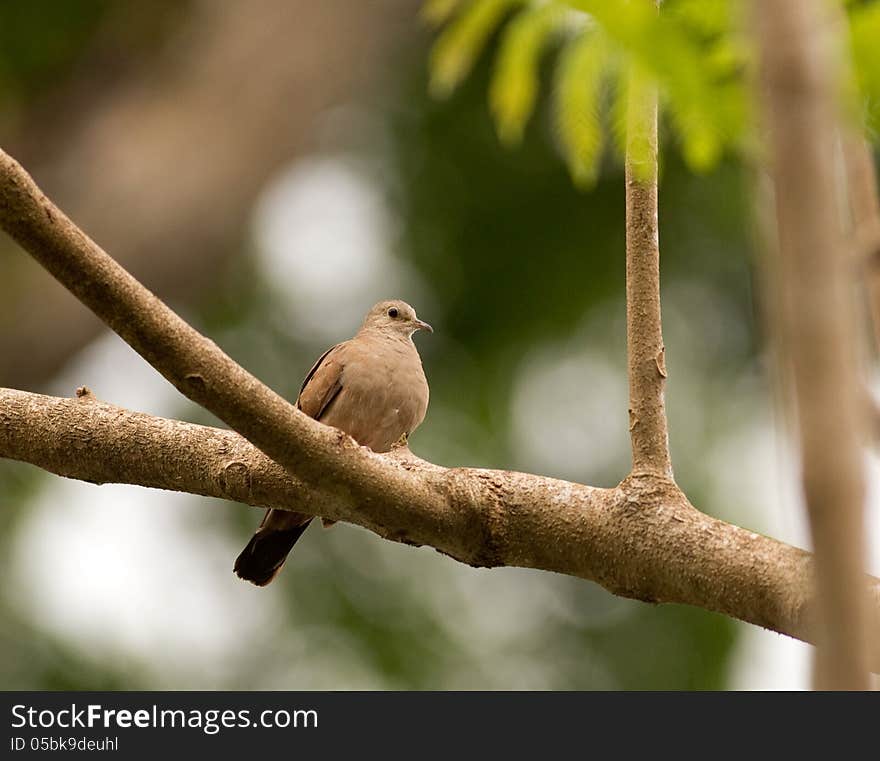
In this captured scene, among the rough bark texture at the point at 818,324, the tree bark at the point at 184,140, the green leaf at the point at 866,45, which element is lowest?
the rough bark texture at the point at 818,324

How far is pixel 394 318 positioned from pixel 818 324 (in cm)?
507

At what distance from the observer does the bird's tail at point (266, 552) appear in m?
4.68

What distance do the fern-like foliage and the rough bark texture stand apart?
58 centimetres

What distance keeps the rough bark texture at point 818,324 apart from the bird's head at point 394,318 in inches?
192

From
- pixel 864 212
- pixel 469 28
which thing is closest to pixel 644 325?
pixel 864 212

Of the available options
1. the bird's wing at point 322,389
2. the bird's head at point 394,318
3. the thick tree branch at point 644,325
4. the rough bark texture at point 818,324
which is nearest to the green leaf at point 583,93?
the thick tree branch at point 644,325

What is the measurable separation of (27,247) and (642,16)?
4.75 feet

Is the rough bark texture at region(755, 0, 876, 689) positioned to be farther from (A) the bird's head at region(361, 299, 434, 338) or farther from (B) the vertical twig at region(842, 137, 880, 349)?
(A) the bird's head at region(361, 299, 434, 338)

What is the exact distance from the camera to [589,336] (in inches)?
436

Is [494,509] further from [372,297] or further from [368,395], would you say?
Answer: [372,297]

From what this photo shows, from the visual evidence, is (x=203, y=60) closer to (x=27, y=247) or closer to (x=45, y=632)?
(x=45, y=632)

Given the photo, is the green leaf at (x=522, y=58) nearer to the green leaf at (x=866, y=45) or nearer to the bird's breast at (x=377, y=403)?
the green leaf at (x=866, y=45)

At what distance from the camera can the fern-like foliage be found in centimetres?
192

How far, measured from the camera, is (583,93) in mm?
2332
